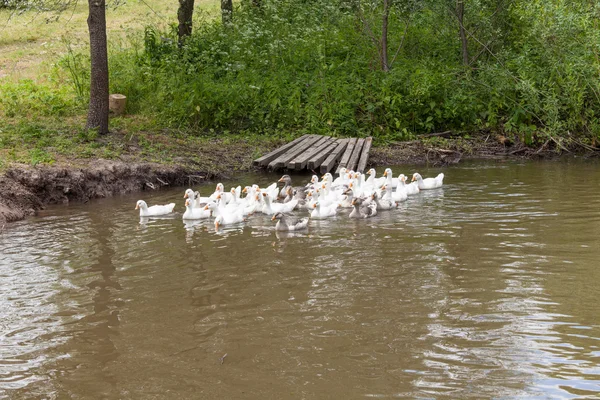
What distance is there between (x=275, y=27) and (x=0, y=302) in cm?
1626

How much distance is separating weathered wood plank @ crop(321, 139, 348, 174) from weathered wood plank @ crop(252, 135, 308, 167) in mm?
1036

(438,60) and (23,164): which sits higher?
(438,60)

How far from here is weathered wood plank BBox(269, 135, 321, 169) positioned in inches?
628

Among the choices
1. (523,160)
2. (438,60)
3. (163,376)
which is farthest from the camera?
(438,60)

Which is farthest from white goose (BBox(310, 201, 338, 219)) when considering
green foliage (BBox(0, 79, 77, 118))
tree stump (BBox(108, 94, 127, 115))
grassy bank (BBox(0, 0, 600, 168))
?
green foliage (BBox(0, 79, 77, 118))

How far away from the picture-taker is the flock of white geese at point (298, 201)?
12.4 m

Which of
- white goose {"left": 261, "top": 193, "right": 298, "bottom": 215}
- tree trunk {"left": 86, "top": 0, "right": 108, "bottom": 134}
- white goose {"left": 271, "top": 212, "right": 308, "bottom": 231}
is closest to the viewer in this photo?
white goose {"left": 271, "top": 212, "right": 308, "bottom": 231}

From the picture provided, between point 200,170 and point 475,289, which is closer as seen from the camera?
point 475,289

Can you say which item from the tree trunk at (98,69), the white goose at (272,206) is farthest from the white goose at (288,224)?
the tree trunk at (98,69)

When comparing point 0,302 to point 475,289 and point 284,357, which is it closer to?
point 284,357

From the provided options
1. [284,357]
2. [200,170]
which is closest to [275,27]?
[200,170]

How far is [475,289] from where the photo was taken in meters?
8.58

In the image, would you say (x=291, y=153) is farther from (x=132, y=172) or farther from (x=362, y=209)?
(x=362, y=209)

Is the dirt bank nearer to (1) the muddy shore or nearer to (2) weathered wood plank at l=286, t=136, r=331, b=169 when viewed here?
(1) the muddy shore
